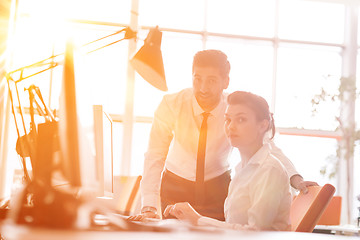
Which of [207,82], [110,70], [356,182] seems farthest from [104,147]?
[356,182]

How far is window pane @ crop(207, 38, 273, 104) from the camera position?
7.54 meters

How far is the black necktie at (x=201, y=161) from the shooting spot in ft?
7.95

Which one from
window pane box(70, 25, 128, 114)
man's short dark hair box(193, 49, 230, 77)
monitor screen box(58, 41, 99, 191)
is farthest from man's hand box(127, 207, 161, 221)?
window pane box(70, 25, 128, 114)

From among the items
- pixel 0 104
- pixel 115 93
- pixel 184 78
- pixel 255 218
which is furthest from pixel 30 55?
pixel 255 218

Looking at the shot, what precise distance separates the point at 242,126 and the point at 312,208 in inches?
16.8

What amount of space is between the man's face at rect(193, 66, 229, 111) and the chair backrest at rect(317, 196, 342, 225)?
13.3 feet

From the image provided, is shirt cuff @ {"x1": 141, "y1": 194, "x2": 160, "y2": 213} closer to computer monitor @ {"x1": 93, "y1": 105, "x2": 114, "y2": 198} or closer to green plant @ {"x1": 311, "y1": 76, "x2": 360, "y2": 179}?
computer monitor @ {"x1": 93, "y1": 105, "x2": 114, "y2": 198}

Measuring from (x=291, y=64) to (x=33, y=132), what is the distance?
6.55 meters

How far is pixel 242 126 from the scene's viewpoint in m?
1.90

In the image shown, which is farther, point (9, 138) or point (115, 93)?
point (115, 93)

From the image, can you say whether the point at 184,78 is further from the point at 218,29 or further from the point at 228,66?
the point at 228,66

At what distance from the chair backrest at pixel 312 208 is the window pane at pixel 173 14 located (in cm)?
602

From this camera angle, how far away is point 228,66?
2209mm

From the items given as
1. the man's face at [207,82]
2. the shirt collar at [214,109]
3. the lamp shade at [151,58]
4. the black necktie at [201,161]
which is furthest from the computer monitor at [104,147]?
the shirt collar at [214,109]
